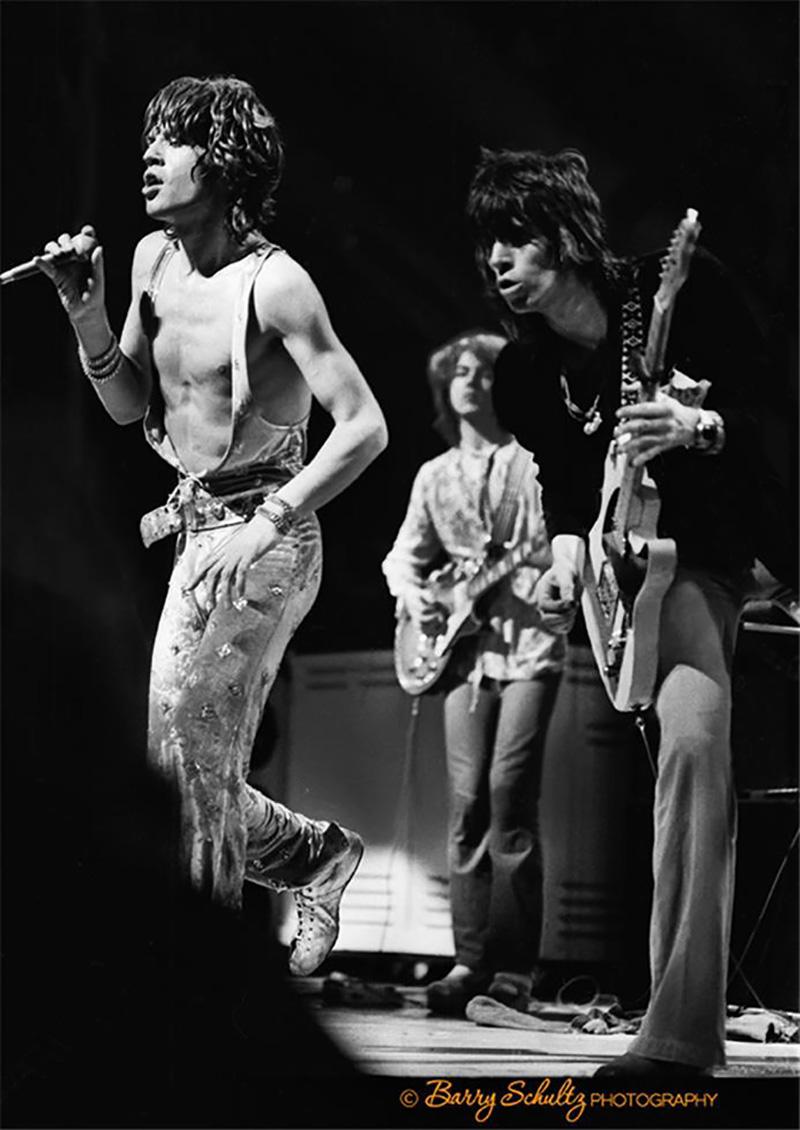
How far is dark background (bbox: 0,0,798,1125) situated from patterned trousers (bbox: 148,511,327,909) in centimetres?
10

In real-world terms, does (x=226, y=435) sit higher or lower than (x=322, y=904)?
higher

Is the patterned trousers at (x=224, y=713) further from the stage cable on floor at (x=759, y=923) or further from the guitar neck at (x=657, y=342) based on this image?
the stage cable on floor at (x=759, y=923)

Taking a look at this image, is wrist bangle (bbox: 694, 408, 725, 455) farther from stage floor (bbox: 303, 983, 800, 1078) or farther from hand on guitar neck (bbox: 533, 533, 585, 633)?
stage floor (bbox: 303, 983, 800, 1078)

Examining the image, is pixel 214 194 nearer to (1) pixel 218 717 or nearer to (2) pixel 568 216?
(2) pixel 568 216

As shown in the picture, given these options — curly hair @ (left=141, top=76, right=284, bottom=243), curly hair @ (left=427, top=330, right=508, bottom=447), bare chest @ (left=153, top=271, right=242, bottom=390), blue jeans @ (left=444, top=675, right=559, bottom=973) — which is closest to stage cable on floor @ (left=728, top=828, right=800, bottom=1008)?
blue jeans @ (left=444, top=675, right=559, bottom=973)

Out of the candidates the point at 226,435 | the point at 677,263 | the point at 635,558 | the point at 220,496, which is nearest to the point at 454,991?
the point at 635,558

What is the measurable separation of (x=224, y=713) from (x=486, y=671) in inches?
26.3

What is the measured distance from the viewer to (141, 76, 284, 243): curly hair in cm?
429

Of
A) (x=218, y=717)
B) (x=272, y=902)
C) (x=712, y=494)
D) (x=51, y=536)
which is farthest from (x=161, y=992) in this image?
(x=712, y=494)

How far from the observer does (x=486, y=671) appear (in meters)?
4.48

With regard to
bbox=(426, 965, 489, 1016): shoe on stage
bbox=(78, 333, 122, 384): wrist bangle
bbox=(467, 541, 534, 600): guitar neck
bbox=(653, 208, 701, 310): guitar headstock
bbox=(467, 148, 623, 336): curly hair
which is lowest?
bbox=(426, 965, 489, 1016): shoe on stage

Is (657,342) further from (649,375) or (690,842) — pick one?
(690,842)

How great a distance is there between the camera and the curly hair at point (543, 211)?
4387 mm

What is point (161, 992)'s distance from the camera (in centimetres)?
412
